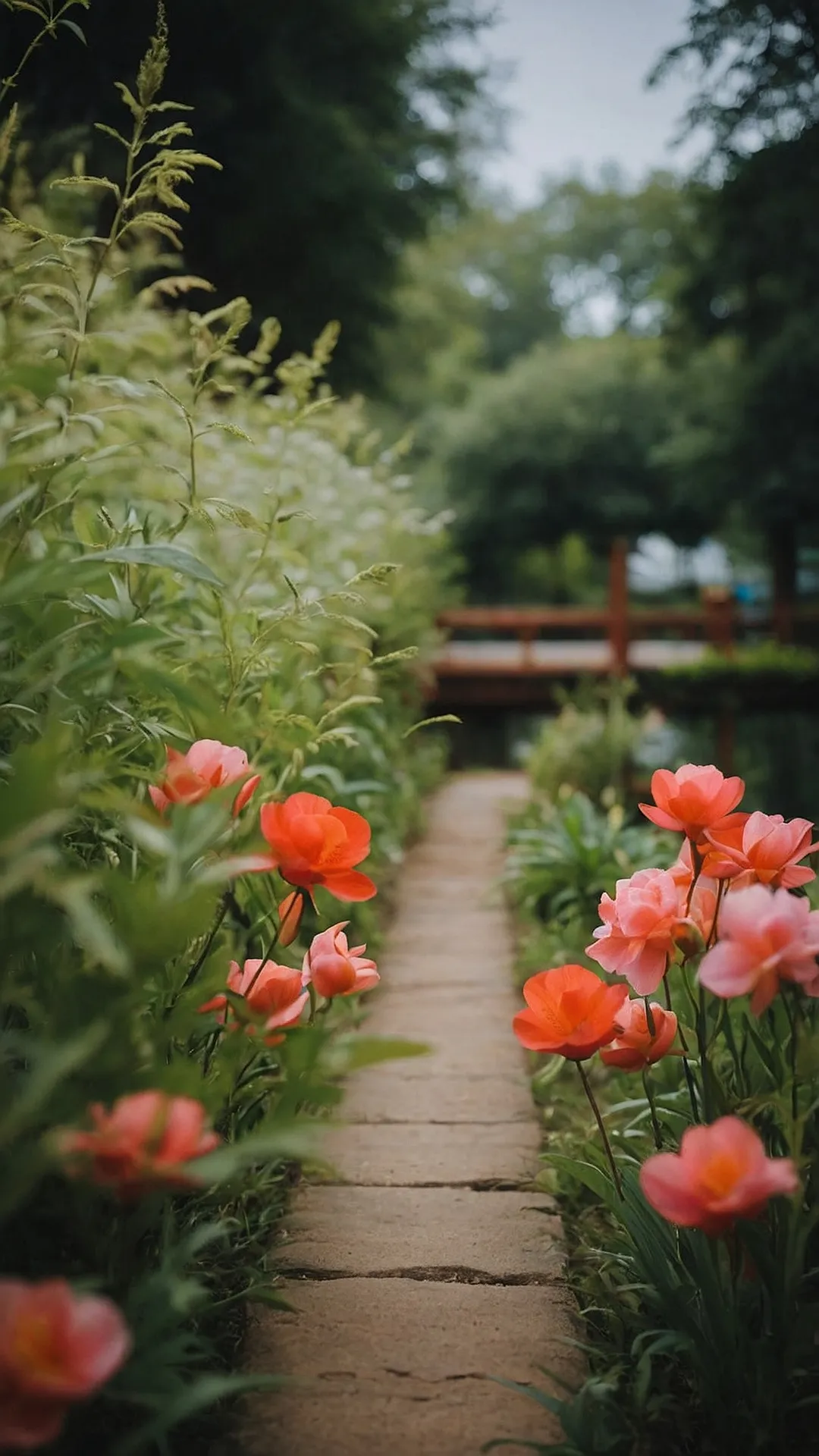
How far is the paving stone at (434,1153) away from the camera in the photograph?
1616 millimetres

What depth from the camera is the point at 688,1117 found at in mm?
1334

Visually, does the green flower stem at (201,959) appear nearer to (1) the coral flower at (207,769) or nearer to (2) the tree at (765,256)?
(1) the coral flower at (207,769)

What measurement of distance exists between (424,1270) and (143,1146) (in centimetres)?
77

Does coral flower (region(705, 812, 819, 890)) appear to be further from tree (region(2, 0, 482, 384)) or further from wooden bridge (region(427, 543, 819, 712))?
wooden bridge (region(427, 543, 819, 712))

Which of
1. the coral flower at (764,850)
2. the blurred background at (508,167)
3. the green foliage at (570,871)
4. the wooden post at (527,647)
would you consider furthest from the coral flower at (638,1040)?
A: the wooden post at (527,647)

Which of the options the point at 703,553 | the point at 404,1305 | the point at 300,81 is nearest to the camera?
the point at 404,1305

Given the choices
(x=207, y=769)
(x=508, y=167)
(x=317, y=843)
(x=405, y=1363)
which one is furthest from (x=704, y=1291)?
(x=508, y=167)

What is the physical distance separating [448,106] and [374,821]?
5.15 metres

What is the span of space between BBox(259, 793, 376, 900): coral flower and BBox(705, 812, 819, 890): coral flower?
41cm

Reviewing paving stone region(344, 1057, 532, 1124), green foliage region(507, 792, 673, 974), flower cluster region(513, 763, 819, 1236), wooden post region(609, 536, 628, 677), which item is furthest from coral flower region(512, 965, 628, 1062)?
wooden post region(609, 536, 628, 677)

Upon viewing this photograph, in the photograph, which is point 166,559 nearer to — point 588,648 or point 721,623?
point 721,623

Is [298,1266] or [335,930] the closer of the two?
[335,930]

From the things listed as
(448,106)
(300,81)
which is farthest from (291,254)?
(448,106)

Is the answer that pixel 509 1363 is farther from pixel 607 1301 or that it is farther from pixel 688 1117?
pixel 688 1117
